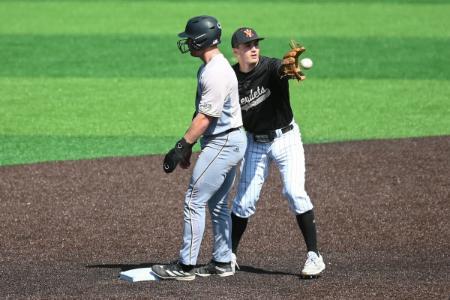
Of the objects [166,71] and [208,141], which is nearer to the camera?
[208,141]

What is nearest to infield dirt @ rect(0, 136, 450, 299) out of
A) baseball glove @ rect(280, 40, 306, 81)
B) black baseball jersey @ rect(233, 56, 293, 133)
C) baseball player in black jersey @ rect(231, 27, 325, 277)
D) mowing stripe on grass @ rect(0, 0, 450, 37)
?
baseball player in black jersey @ rect(231, 27, 325, 277)

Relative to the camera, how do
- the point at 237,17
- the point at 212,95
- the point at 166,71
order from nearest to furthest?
the point at 212,95, the point at 166,71, the point at 237,17

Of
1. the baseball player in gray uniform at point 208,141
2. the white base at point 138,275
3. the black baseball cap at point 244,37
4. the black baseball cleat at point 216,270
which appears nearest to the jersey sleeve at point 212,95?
the baseball player in gray uniform at point 208,141

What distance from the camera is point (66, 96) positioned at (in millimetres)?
17328

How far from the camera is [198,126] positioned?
7227 millimetres

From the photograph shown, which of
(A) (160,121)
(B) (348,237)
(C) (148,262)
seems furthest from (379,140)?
(C) (148,262)

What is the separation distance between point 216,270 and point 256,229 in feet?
6.00

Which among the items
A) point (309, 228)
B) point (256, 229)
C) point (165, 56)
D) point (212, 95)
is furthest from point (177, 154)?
point (165, 56)

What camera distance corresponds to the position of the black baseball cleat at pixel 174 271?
755cm

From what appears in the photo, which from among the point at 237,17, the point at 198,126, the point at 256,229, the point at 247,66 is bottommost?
the point at 256,229

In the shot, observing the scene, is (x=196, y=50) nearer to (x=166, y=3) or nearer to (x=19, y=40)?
(x=19, y=40)

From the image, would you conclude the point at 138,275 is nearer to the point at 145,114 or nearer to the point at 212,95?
the point at 212,95

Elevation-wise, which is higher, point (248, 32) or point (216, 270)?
point (248, 32)

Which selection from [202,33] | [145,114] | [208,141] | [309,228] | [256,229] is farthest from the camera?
[145,114]
